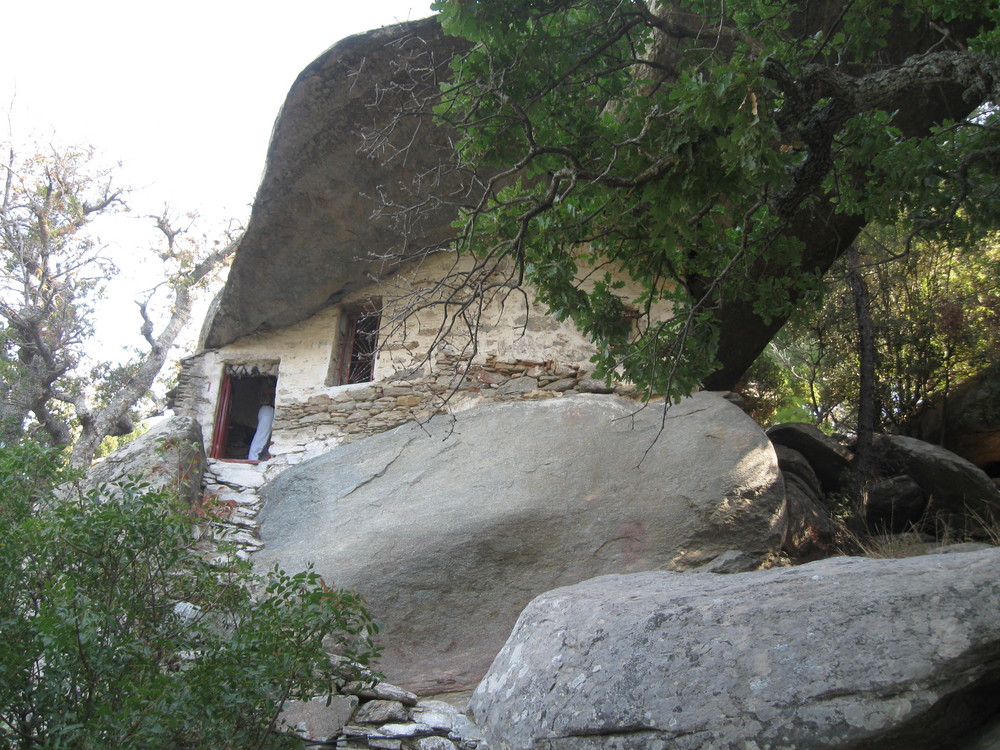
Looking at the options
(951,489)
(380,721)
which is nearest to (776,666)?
(380,721)

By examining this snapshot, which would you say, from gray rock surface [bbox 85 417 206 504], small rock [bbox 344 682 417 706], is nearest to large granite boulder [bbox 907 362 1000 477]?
small rock [bbox 344 682 417 706]

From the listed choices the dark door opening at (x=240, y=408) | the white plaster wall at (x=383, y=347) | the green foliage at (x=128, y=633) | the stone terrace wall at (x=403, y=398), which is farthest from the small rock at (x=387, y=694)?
the dark door opening at (x=240, y=408)

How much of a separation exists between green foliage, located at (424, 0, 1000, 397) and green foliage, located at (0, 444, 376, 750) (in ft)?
6.94

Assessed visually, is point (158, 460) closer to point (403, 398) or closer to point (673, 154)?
point (403, 398)

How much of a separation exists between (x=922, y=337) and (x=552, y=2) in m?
6.10

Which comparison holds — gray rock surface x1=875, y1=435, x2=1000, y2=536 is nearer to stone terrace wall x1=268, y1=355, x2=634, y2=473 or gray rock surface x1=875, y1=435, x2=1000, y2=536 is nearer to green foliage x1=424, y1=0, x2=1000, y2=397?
stone terrace wall x1=268, y1=355, x2=634, y2=473

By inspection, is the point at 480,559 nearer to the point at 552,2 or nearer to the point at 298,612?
the point at 298,612

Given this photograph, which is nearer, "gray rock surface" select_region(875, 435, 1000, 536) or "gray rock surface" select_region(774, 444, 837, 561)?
"gray rock surface" select_region(774, 444, 837, 561)

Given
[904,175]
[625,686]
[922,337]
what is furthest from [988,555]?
[922,337]

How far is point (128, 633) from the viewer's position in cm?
318

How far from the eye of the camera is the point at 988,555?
346cm

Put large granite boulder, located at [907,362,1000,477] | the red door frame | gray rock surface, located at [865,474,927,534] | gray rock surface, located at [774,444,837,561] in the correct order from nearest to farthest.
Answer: gray rock surface, located at [774,444,837,561] → gray rock surface, located at [865,474,927,534] → large granite boulder, located at [907,362,1000,477] → the red door frame

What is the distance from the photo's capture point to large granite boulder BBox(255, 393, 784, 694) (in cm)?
525

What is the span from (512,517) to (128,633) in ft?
9.76
